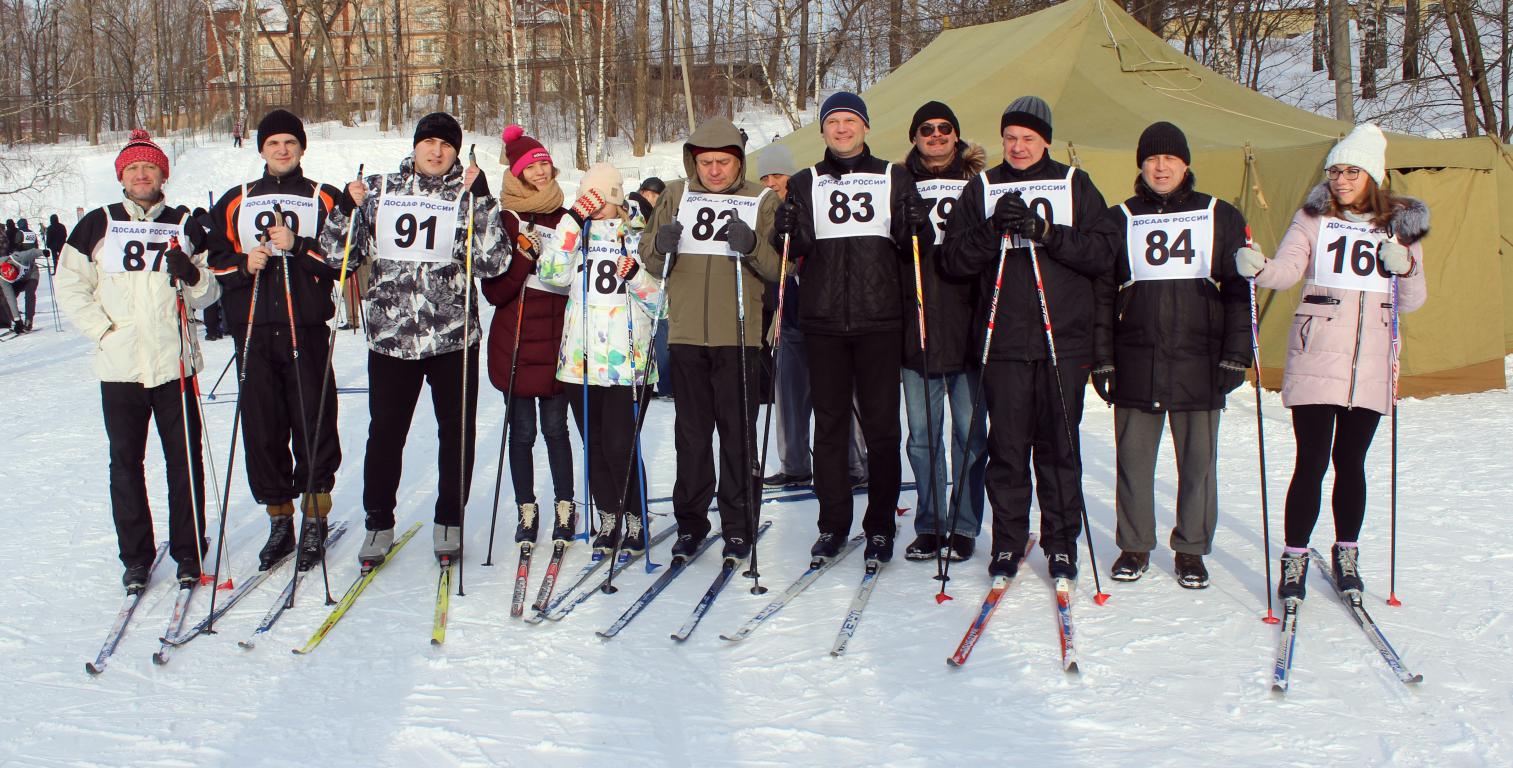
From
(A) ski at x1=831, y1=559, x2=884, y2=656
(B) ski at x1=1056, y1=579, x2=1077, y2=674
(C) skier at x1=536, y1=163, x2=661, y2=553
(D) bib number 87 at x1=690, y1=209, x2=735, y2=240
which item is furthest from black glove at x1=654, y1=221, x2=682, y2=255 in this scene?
(B) ski at x1=1056, y1=579, x2=1077, y2=674

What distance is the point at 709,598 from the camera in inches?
161

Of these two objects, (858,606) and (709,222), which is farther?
(709,222)

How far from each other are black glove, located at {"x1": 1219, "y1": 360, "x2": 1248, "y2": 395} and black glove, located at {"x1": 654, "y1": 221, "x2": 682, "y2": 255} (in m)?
2.00

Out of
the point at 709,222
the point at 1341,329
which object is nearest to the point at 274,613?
the point at 709,222

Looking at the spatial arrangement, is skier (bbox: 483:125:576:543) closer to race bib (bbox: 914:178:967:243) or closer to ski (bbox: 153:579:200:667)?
ski (bbox: 153:579:200:667)

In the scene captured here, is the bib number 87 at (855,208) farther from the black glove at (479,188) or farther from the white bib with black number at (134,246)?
the white bib with black number at (134,246)

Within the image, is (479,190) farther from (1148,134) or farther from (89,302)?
(1148,134)

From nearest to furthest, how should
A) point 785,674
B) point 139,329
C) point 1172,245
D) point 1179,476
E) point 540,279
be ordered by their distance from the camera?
1. point 785,674
2. point 1172,245
3. point 1179,476
4. point 139,329
5. point 540,279

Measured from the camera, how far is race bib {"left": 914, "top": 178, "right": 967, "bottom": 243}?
4.44m

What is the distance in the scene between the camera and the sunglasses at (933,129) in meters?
4.41

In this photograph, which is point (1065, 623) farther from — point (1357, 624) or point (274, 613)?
point (274, 613)

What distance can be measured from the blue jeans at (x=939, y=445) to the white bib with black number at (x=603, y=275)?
1.20 metres

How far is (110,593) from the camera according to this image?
432cm

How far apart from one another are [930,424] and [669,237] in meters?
1.23
